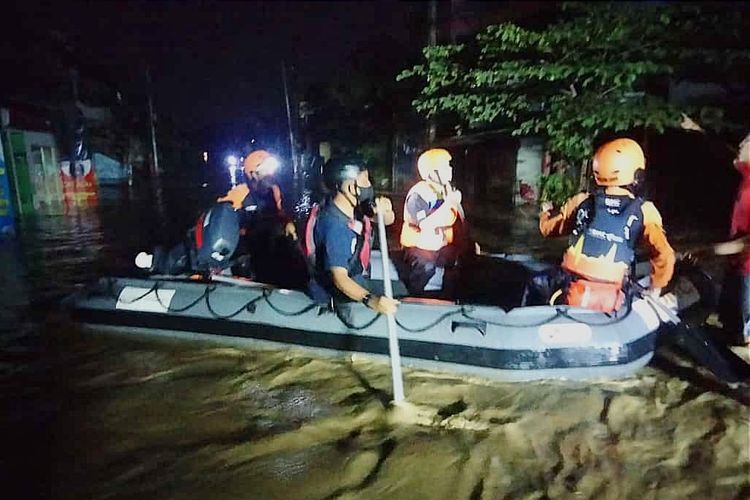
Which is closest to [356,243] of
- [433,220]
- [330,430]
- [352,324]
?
[352,324]

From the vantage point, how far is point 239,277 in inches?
245

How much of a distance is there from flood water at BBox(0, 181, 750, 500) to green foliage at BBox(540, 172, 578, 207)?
511 centimetres

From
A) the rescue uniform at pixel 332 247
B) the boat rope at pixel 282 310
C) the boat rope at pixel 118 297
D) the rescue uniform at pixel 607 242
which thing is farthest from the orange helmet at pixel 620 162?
the boat rope at pixel 118 297

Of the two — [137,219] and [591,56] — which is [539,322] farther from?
[137,219]

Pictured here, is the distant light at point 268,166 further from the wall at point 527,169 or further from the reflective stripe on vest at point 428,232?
the wall at point 527,169

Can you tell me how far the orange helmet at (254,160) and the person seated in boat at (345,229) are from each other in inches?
56.6

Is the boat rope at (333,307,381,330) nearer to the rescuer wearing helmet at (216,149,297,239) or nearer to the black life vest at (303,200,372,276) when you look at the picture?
the black life vest at (303,200,372,276)

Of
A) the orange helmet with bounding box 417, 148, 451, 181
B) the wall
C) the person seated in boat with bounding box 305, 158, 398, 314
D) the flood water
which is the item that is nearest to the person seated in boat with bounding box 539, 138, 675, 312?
the flood water

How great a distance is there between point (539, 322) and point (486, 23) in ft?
17.6

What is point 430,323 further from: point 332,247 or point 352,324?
point 332,247

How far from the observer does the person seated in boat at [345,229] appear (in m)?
4.56

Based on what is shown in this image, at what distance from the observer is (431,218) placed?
5703 millimetres

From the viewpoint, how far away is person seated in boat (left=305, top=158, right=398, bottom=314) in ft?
15.0

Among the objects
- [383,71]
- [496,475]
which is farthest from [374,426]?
[383,71]
